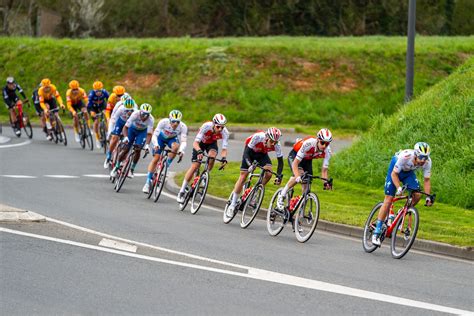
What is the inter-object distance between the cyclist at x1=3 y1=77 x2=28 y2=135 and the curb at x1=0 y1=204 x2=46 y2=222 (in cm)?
1638

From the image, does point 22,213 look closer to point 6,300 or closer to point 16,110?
point 6,300

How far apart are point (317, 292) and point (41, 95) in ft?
69.0

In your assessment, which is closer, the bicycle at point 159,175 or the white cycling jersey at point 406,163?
the white cycling jersey at point 406,163

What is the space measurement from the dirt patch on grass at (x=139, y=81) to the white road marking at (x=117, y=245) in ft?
107

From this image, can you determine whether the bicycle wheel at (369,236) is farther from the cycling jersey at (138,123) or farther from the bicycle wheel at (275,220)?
the cycling jersey at (138,123)

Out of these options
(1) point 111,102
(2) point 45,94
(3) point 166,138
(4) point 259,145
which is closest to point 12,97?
(2) point 45,94

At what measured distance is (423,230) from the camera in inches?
686

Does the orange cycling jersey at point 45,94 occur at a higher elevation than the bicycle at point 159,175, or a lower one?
higher

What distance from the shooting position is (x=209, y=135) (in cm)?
1944

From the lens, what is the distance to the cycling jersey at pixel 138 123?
21969 mm

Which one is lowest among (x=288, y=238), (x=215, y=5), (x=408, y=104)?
(x=288, y=238)

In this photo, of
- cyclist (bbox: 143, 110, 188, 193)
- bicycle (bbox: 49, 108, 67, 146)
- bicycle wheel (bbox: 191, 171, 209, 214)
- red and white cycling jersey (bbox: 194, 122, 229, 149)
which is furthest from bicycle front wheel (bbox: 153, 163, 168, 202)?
bicycle (bbox: 49, 108, 67, 146)

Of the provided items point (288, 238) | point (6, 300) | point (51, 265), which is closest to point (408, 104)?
point (288, 238)

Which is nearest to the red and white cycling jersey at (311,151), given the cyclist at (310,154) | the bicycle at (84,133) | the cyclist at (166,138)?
the cyclist at (310,154)
